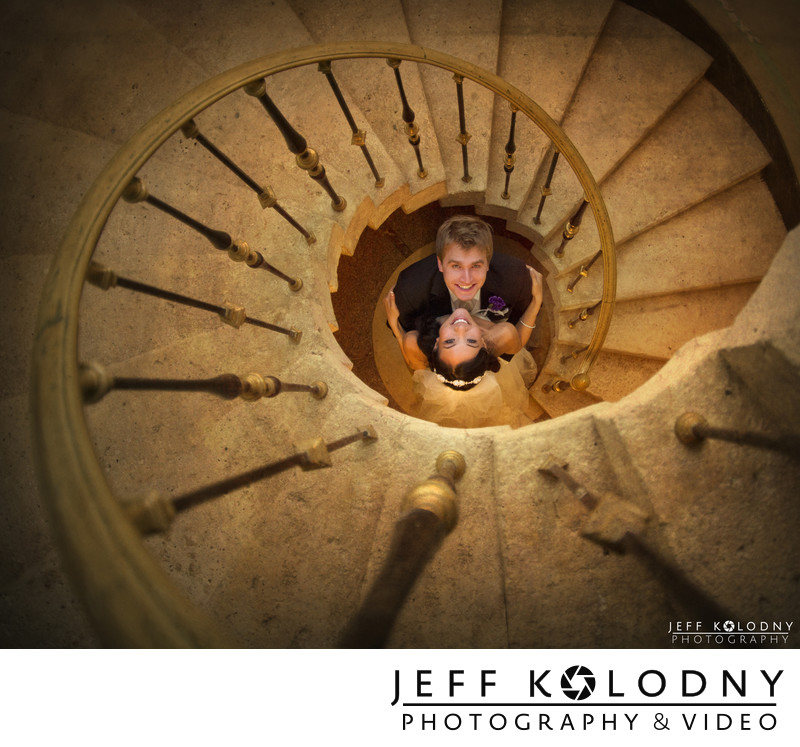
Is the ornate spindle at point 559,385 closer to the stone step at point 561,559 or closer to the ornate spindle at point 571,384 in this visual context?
the ornate spindle at point 571,384

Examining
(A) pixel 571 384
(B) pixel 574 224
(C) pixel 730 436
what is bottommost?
(C) pixel 730 436

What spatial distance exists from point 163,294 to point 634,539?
85.0 inches

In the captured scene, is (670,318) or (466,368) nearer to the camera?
(670,318)

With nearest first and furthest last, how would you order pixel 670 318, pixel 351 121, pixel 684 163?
pixel 351 121 → pixel 684 163 → pixel 670 318

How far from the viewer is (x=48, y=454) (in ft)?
3.72

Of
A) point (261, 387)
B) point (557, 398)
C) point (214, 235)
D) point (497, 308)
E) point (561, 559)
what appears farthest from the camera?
point (557, 398)

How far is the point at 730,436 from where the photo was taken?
1781 mm

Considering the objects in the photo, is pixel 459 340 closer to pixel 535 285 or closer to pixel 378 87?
pixel 535 285

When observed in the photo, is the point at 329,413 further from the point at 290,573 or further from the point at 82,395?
the point at 82,395

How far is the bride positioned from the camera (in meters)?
3.82

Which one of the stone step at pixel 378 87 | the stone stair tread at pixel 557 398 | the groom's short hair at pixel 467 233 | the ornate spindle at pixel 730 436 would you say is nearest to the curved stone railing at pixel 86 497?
the ornate spindle at pixel 730 436

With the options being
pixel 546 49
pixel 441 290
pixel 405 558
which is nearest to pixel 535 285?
pixel 441 290
